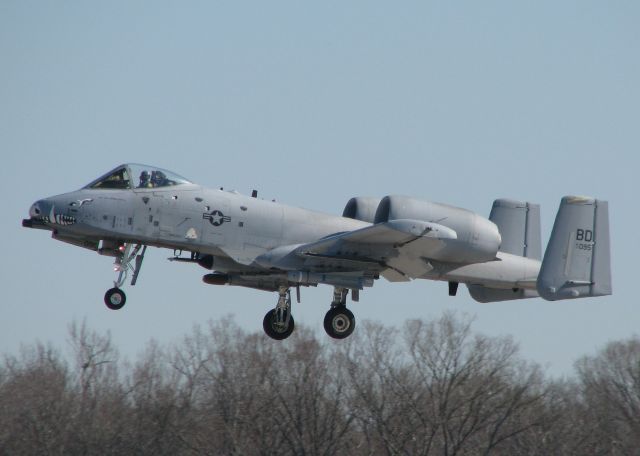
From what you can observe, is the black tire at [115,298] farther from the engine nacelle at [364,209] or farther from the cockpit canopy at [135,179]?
the engine nacelle at [364,209]

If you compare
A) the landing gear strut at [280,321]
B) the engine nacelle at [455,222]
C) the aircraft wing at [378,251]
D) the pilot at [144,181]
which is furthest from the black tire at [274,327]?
the pilot at [144,181]

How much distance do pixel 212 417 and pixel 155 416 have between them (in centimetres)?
210

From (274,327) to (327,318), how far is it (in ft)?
3.83

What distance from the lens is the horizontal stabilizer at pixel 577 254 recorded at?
82.8ft

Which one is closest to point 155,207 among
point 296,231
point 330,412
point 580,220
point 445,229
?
point 296,231

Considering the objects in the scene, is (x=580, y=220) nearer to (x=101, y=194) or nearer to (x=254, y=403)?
(x=101, y=194)

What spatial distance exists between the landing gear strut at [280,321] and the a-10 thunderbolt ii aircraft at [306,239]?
3cm

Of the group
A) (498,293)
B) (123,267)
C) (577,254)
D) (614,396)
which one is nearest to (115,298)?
(123,267)

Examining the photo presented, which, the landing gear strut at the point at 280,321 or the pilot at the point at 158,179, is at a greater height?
the pilot at the point at 158,179

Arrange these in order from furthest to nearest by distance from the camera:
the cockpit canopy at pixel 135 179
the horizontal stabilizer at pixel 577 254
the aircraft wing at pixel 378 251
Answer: the horizontal stabilizer at pixel 577 254, the cockpit canopy at pixel 135 179, the aircraft wing at pixel 378 251

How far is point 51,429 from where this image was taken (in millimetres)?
39281

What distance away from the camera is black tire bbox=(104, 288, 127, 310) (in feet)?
79.4

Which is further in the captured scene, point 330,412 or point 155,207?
point 330,412

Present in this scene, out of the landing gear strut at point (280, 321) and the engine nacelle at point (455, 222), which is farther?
the landing gear strut at point (280, 321)
